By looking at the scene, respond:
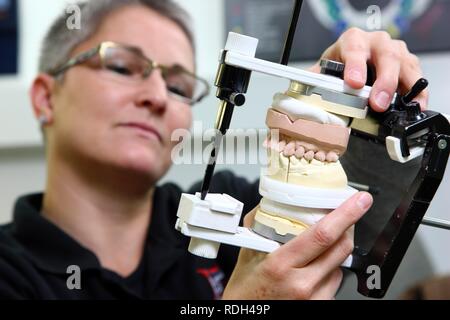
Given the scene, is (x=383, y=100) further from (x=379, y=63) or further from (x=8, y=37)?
(x=8, y=37)

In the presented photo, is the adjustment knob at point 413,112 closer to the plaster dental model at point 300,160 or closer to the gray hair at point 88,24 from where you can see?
the plaster dental model at point 300,160

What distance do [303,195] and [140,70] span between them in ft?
1.26

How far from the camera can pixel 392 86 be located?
1.56 feet

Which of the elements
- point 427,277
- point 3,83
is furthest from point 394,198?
point 3,83

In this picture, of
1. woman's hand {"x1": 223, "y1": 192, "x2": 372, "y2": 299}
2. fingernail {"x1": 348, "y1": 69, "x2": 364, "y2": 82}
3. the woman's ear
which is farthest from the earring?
fingernail {"x1": 348, "y1": 69, "x2": 364, "y2": 82}

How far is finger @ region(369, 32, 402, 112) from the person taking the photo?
46 cm

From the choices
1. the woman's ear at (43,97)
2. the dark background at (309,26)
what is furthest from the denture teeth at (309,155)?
the woman's ear at (43,97)

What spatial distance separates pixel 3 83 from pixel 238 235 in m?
0.99

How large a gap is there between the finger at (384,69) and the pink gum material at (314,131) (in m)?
0.04

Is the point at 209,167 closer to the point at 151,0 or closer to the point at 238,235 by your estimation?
the point at 238,235

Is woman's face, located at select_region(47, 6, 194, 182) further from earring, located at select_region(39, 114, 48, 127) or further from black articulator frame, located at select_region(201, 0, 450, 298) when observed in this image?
black articulator frame, located at select_region(201, 0, 450, 298)

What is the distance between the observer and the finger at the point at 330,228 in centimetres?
46

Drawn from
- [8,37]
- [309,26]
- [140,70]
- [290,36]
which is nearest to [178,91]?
[140,70]

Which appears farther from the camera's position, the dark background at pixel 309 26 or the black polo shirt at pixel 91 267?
the dark background at pixel 309 26
